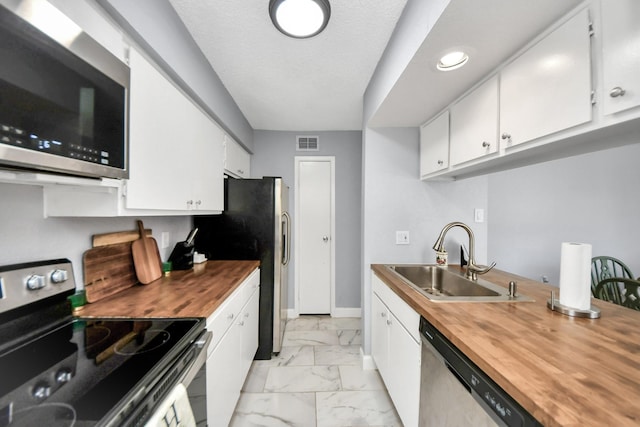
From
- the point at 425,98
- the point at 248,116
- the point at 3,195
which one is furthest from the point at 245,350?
the point at 248,116

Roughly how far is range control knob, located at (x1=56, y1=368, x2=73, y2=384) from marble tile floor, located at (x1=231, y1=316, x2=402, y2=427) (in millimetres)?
1273

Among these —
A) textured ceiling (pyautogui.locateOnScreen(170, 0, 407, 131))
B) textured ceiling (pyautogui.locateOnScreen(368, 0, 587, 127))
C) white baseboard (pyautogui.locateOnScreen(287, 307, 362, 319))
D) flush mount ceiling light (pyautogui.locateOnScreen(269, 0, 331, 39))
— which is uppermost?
textured ceiling (pyautogui.locateOnScreen(170, 0, 407, 131))

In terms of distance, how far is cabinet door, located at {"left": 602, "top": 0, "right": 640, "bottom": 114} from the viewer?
70 cm

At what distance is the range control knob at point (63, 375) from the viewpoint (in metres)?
0.65

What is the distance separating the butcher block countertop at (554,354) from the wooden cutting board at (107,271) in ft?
5.26

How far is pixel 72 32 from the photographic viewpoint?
70 cm

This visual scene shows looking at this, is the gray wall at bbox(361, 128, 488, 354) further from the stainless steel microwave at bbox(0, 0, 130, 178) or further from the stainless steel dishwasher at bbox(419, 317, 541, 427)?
the stainless steel microwave at bbox(0, 0, 130, 178)

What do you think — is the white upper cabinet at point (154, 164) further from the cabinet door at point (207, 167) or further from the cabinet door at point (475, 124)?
the cabinet door at point (475, 124)

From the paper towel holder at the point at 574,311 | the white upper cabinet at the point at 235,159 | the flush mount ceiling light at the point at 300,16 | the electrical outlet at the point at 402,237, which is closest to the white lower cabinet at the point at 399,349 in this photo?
the electrical outlet at the point at 402,237

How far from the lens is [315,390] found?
1877 millimetres

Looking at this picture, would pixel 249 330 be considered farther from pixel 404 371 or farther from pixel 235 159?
pixel 235 159

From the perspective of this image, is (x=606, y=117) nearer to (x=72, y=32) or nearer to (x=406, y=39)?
(x=406, y=39)

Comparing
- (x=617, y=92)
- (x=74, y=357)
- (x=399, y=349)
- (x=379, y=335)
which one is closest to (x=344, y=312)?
(x=379, y=335)

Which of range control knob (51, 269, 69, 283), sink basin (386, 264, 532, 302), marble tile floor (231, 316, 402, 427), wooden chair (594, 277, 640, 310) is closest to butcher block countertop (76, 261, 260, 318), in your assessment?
range control knob (51, 269, 69, 283)
